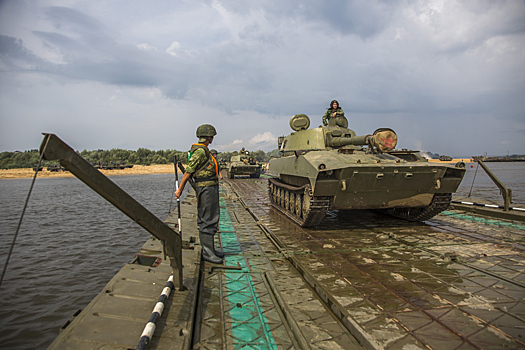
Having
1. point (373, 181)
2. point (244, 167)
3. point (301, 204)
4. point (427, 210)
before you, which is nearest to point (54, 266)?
point (301, 204)

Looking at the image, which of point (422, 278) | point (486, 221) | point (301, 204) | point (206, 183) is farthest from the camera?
point (486, 221)

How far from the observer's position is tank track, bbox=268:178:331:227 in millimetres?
7449

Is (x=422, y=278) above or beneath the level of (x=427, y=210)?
beneath

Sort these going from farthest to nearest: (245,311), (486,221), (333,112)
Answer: (333,112)
(486,221)
(245,311)

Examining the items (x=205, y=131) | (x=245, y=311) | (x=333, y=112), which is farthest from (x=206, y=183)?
(x=333, y=112)

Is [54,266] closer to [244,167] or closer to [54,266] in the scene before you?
[54,266]

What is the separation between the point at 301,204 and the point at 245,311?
16.7 feet

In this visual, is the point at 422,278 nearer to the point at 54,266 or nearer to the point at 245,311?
the point at 245,311

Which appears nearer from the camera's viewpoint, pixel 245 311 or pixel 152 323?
pixel 152 323

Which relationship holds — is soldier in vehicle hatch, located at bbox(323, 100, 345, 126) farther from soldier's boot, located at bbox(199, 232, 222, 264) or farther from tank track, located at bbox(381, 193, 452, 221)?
soldier's boot, located at bbox(199, 232, 222, 264)

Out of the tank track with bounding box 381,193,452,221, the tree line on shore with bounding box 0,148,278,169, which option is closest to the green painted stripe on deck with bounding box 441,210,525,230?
the tank track with bounding box 381,193,452,221

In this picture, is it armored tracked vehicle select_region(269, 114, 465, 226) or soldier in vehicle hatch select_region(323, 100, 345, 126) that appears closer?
armored tracked vehicle select_region(269, 114, 465, 226)

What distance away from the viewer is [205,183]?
16.3 ft

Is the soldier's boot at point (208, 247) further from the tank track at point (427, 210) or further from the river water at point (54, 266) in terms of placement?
the tank track at point (427, 210)
